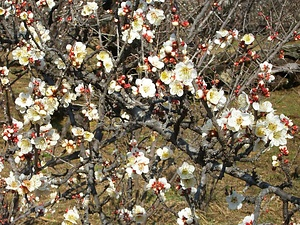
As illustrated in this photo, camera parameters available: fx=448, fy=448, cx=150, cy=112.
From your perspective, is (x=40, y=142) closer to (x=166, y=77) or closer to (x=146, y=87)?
(x=146, y=87)

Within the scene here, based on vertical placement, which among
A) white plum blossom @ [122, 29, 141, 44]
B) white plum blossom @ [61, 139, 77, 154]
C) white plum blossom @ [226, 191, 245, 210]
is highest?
white plum blossom @ [122, 29, 141, 44]

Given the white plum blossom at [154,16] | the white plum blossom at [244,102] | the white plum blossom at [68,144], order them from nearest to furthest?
1. the white plum blossom at [244,102]
2. the white plum blossom at [68,144]
3. the white plum blossom at [154,16]

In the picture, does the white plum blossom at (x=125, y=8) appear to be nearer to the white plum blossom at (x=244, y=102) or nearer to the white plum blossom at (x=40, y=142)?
the white plum blossom at (x=40, y=142)

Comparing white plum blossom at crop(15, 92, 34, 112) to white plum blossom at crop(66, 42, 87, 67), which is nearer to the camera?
white plum blossom at crop(15, 92, 34, 112)

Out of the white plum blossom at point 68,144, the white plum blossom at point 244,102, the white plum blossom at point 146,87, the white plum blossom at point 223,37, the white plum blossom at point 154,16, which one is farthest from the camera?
the white plum blossom at point 223,37

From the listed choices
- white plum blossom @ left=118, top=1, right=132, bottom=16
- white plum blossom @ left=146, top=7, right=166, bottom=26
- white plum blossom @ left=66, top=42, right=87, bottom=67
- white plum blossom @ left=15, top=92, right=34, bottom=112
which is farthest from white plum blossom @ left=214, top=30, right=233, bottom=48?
white plum blossom @ left=15, top=92, right=34, bottom=112

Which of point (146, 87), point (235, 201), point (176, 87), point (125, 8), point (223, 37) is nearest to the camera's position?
point (176, 87)

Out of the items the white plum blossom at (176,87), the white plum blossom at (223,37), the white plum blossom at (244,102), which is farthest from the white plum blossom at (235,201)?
the white plum blossom at (223,37)

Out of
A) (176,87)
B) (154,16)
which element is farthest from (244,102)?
(154,16)

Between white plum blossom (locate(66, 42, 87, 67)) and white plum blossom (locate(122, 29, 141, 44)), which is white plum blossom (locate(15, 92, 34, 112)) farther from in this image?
white plum blossom (locate(122, 29, 141, 44))

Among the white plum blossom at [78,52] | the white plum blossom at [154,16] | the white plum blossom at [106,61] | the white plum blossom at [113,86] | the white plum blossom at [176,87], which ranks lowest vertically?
the white plum blossom at [113,86]

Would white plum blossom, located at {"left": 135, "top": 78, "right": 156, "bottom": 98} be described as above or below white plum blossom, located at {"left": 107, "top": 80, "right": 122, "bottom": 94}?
above

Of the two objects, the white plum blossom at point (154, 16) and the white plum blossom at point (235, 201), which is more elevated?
the white plum blossom at point (154, 16)

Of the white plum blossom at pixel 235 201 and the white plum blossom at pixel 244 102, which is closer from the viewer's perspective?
the white plum blossom at pixel 244 102
